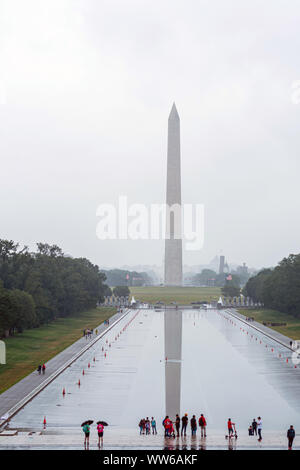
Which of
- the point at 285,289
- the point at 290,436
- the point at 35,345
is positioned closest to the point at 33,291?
the point at 35,345

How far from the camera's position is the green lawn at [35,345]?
1335 inches

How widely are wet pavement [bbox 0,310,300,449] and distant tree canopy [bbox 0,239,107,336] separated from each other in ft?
24.4

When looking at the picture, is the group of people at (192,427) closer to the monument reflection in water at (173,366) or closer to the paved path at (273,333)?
the monument reflection in water at (173,366)

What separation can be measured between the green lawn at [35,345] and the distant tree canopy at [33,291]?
1.34 metres

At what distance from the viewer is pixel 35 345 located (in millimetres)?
45906

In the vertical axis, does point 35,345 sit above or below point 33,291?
below

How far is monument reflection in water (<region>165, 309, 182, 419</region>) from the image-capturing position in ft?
86.1

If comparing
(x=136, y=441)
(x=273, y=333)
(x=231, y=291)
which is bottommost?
(x=136, y=441)

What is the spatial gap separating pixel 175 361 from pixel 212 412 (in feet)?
47.1

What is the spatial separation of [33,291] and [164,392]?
1365 inches

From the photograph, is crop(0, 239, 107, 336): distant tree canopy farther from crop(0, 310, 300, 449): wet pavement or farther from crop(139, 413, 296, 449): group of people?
crop(139, 413, 296, 449): group of people

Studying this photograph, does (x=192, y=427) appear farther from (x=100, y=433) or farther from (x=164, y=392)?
(x=164, y=392)

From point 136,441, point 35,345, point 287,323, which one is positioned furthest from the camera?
point 287,323
